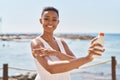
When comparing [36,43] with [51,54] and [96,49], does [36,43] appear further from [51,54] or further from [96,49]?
[96,49]

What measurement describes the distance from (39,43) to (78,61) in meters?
0.34

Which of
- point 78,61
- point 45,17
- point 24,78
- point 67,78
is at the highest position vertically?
point 45,17

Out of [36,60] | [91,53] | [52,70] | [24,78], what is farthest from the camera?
[24,78]

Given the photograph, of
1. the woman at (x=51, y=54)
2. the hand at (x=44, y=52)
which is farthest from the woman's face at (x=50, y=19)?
the hand at (x=44, y=52)

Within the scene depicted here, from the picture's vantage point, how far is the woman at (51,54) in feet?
4.87

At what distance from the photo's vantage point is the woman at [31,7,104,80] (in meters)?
1.48

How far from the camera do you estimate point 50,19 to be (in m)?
1.68

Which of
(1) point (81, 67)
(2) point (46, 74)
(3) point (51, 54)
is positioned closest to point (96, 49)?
(3) point (51, 54)

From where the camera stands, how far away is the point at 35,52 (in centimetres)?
163

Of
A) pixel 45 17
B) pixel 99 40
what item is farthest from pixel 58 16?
pixel 99 40

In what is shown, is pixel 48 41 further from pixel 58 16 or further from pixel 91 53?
pixel 91 53

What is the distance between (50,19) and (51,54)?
18 cm

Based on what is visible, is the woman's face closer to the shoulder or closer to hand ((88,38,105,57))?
the shoulder

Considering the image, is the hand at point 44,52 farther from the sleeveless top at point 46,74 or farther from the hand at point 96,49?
the hand at point 96,49
